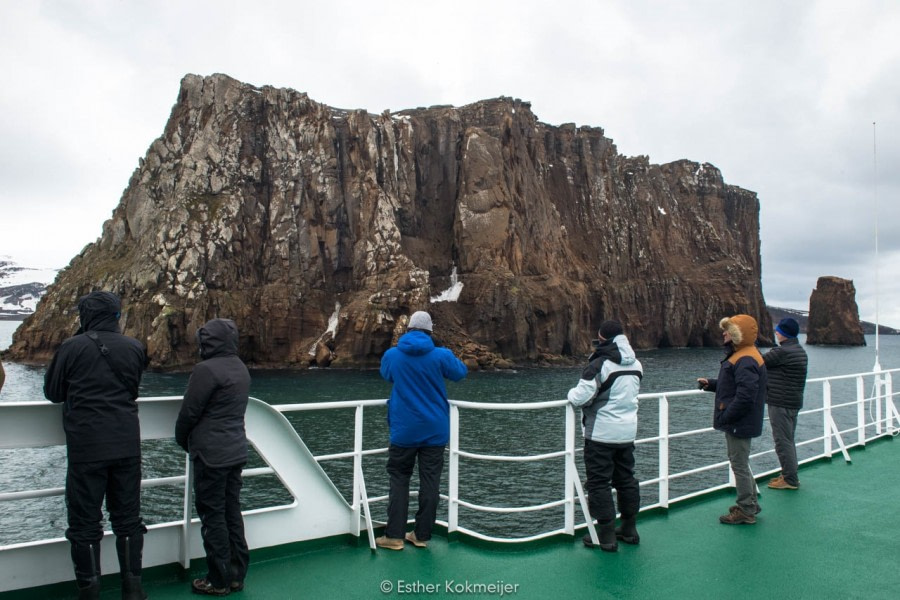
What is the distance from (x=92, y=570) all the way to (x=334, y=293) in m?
79.2

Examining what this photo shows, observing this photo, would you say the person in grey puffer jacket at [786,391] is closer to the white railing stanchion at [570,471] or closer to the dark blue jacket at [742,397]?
the dark blue jacket at [742,397]

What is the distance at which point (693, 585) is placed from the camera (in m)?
5.76

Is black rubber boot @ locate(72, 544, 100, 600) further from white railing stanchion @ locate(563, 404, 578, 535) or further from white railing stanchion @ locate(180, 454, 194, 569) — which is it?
white railing stanchion @ locate(563, 404, 578, 535)

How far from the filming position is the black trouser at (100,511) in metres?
4.74

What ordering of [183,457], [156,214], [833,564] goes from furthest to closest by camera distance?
[156,214] → [183,457] → [833,564]

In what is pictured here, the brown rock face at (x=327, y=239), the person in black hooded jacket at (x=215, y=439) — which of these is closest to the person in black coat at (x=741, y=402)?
the person in black hooded jacket at (x=215, y=439)

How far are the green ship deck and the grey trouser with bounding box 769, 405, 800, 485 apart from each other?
51.0 inches

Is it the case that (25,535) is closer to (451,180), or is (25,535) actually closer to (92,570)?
(92,570)

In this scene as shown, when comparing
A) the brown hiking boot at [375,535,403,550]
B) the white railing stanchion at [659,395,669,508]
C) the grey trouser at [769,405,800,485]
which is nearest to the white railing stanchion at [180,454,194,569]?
the brown hiking boot at [375,535,403,550]

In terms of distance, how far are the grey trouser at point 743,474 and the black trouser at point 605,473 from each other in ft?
5.28

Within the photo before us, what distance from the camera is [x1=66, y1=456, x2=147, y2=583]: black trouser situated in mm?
4742

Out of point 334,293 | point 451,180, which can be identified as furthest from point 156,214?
point 451,180

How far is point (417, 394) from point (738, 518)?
4.17 m

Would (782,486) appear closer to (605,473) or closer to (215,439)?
(605,473)
